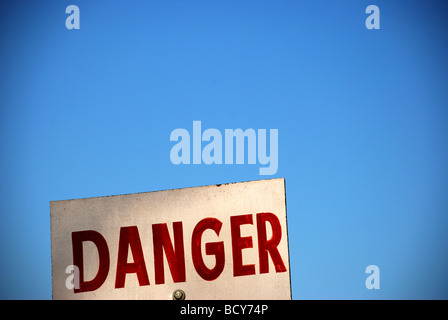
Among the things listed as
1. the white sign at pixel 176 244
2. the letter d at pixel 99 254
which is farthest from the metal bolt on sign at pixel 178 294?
the letter d at pixel 99 254

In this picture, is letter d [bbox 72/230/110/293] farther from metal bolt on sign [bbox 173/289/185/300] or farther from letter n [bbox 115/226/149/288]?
metal bolt on sign [bbox 173/289/185/300]

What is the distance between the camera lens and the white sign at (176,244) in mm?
4156

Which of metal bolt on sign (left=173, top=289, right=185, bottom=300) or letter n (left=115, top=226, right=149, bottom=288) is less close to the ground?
letter n (left=115, top=226, right=149, bottom=288)

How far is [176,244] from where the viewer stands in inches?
172

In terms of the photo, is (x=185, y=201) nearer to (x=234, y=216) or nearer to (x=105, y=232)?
(x=234, y=216)

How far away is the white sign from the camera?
4156 mm

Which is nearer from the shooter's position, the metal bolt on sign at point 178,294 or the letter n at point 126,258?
the metal bolt on sign at point 178,294

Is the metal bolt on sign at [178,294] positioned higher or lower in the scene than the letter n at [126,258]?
lower

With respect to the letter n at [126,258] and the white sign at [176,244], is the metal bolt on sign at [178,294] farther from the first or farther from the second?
the letter n at [126,258]

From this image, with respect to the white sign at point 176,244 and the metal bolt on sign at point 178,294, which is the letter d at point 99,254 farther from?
the metal bolt on sign at point 178,294

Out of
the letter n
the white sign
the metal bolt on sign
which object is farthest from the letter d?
the metal bolt on sign

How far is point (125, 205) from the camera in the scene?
4.29 meters

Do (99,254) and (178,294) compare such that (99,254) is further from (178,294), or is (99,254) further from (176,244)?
(178,294)
